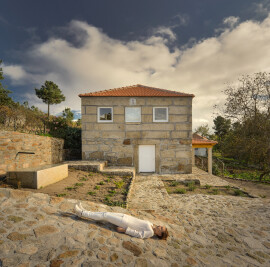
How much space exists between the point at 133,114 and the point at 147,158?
10.1ft

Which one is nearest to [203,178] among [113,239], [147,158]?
[147,158]

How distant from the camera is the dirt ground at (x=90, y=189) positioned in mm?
4637

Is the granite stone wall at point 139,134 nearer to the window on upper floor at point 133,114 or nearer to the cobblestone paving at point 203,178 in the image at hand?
the window on upper floor at point 133,114

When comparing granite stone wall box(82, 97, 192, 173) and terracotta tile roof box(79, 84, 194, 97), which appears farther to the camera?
terracotta tile roof box(79, 84, 194, 97)

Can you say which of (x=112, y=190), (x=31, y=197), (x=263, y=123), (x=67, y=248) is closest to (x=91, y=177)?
(x=112, y=190)

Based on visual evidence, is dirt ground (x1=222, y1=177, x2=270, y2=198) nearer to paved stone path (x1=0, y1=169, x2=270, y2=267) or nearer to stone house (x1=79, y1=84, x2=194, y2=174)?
stone house (x1=79, y1=84, x2=194, y2=174)

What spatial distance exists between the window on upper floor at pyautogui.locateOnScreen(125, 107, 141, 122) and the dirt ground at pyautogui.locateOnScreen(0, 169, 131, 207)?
406 centimetres

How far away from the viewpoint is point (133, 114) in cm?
987

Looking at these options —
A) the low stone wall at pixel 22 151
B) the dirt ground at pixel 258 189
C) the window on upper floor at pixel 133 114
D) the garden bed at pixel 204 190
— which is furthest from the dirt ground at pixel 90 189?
the dirt ground at pixel 258 189

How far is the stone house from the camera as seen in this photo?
9688 millimetres

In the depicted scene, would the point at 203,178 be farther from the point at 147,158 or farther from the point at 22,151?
the point at 22,151

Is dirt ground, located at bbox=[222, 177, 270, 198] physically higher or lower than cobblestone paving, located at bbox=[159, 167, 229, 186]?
lower

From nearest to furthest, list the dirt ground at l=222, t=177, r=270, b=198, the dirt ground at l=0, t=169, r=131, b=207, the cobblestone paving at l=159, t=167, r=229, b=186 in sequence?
the dirt ground at l=0, t=169, r=131, b=207 < the dirt ground at l=222, t=177, r=270, b=198 < the cobblestone paving at l=159, t=167, r=229, b=186

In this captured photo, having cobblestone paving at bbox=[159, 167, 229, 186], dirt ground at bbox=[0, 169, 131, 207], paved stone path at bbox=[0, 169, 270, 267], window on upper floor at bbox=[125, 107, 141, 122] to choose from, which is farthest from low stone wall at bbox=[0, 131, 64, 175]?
cobblestone paving at bbox=[159, 167, 229, 186]
